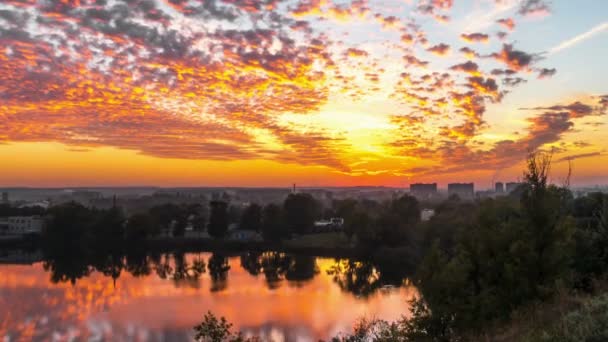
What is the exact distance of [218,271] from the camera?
6519cm

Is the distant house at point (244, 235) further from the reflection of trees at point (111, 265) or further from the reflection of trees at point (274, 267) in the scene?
the reflection of trees at point (111, 265)

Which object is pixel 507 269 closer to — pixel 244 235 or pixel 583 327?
pixel 583 327

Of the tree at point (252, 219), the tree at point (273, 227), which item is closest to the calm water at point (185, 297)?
the tree at point (273, 227)

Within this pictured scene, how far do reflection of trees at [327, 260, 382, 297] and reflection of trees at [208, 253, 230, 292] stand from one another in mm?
12653

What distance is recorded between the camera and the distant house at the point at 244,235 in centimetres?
9625

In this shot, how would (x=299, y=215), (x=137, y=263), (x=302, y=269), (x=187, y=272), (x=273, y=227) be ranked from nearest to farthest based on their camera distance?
(x=187, y=272), (x=302, y=269), (x=137, y=263), (x=273, y=227), (x=299, y=215)

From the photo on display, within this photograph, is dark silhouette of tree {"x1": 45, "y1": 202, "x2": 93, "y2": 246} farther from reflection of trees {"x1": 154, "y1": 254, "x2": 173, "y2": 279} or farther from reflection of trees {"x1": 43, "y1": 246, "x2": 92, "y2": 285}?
reflection of trees {"x1": 154, "y1": 254, "x2": 173, "y2": 279}

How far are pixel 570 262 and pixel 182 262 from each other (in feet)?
207

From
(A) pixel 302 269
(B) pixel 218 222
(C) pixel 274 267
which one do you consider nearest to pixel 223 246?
(B) pixel 218 222

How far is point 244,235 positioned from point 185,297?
5173 centimetres

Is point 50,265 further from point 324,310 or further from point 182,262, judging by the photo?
point 324,310

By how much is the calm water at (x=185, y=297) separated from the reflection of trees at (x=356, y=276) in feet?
0.37

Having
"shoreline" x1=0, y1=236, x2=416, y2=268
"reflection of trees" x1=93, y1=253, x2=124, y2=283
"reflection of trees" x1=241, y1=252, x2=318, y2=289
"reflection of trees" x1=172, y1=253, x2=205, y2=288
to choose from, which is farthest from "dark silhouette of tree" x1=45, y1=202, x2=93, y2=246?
"reflection of trees" x1=241, y1=252, x2=318, y2=289

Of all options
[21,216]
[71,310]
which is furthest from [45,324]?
[21,216]
